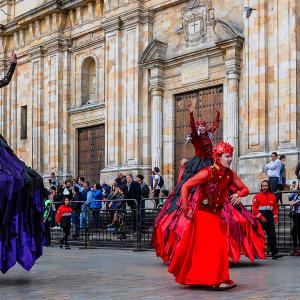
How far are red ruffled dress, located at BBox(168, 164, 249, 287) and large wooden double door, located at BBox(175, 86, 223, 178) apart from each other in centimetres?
1324

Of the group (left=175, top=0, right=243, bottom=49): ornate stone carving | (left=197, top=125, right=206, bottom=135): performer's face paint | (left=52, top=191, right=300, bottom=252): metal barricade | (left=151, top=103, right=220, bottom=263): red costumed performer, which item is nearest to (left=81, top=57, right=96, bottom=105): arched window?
(left=175, top=0, right=243, bottom=49): ornate stone carving

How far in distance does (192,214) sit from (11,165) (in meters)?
2.25

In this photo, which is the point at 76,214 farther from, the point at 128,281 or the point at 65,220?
the point at 128,281

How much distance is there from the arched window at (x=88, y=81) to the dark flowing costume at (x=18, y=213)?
60.7 ft

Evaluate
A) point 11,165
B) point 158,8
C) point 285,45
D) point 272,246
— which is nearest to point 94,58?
point 158,8

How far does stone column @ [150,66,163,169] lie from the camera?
2327 centimetres

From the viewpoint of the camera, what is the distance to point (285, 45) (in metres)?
18.9

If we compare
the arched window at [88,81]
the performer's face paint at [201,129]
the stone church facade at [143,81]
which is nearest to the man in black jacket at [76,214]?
the stone church facade at [143,81]

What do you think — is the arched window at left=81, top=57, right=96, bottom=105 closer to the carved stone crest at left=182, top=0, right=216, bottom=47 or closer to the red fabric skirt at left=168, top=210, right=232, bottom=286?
the carved stone crest at left=182, top=0, right=216, bottom=47

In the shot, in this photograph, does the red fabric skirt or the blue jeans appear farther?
the blue jeans

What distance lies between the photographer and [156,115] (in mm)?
23422

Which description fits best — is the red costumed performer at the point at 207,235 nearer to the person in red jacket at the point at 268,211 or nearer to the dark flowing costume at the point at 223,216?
the dark flowing costume at the point at 223,216

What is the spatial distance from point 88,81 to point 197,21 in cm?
684

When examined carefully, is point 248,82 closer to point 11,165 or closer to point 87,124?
point 87,124
